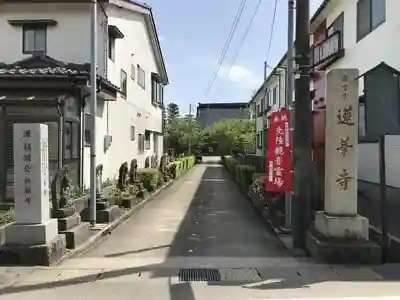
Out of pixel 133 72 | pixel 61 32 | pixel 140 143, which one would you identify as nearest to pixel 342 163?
pixel 61 32

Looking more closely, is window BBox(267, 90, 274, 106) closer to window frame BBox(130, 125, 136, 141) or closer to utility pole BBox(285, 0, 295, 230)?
window frame BBox(130, 125, 136, 141)

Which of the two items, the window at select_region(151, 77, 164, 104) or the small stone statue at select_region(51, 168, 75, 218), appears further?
the window at select_region(151, 77, 164, 104)

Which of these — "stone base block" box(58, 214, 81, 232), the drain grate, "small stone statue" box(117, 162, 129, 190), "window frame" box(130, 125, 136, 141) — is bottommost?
the drain grate

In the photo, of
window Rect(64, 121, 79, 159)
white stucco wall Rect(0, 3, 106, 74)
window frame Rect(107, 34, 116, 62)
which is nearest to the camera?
window Rect(64, 121, 79, 159)

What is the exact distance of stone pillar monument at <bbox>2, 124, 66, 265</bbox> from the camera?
780cm

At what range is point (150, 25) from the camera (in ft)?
88.3

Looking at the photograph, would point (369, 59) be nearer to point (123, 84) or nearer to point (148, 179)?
point (148, 179)

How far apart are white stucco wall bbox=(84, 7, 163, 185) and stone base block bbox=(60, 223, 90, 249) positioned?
5674 millimetres

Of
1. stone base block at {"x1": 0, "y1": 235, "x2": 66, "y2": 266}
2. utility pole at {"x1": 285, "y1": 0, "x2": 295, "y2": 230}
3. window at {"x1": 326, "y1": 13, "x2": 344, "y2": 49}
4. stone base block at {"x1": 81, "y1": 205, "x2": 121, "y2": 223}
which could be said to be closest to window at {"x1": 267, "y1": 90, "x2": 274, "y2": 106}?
window at {"x1": 326, "y1": 13, "x2": 344, "y2": 49}

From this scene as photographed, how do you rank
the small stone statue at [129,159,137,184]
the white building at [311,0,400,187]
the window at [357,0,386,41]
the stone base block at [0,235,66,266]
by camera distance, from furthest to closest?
the small stone statue at [129,159,137,184], the window at [357,0,386,41], the white building at [311,0,400,187], the stone base block at [0,235,66,266]

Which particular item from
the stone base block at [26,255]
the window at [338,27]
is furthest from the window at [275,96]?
the stone base block at [26,255]

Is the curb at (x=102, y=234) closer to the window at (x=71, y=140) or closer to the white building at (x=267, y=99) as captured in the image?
the window at (x=71, y=140)

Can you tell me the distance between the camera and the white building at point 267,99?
29.0 meters

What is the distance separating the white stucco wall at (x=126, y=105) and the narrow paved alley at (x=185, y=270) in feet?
18.2
